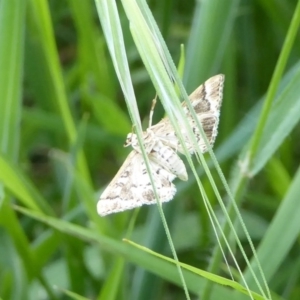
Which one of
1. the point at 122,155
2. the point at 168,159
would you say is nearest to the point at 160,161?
the point at 168,159

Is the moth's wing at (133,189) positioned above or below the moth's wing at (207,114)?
below

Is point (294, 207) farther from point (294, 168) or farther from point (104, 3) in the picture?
point (294, 168)

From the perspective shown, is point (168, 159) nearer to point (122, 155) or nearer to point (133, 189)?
point (133, 189)

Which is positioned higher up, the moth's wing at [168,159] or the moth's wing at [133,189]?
the moth's wing at [168,159]

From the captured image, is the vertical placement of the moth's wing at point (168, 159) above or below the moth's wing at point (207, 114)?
below

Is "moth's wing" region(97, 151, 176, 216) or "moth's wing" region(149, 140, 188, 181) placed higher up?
"moth's wing" region(149, 140, 188, 181)

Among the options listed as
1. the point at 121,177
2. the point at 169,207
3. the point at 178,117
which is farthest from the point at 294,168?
the point at 178,117
